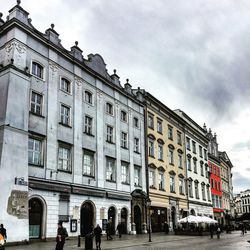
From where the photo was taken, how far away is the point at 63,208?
27078 mm

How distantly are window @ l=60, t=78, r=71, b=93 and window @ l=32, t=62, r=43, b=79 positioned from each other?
2358 millimetres

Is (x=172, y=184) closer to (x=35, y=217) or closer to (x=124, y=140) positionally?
(x=124, y=140)

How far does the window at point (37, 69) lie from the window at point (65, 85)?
2358 millimetres

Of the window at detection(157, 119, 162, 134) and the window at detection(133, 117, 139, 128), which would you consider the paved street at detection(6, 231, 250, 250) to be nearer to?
the window at detection(133, 117, 139, 128)

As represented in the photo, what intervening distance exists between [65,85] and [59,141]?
510 centimetres

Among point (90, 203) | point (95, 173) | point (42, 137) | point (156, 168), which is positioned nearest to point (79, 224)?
point (90, 203)

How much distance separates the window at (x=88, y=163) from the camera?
30.4 m

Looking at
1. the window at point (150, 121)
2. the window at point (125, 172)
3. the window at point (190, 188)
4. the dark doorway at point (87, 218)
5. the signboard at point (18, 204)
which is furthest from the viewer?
the window at point (190, 188)

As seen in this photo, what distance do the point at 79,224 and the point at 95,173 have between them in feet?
15.1

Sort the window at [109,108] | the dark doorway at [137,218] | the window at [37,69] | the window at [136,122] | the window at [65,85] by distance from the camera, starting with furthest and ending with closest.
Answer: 1. the window at [136,122]
2. the dark doorway at [137,218]
3. the window at [109,108]
4. the window at [65,85]
5. the window at [37,69]

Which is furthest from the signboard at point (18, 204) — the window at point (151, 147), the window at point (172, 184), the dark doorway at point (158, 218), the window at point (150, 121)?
the window at point (172, 184)

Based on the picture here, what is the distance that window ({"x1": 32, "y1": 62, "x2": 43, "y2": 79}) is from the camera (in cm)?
2707

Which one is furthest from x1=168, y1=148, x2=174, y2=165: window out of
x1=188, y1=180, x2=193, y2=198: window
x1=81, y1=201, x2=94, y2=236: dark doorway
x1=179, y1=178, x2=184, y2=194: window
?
x1=81, y1=201, x2=94, y2=236: dark doorway

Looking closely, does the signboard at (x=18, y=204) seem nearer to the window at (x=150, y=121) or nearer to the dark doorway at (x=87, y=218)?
the dark doorway at (x=87, y=218)
